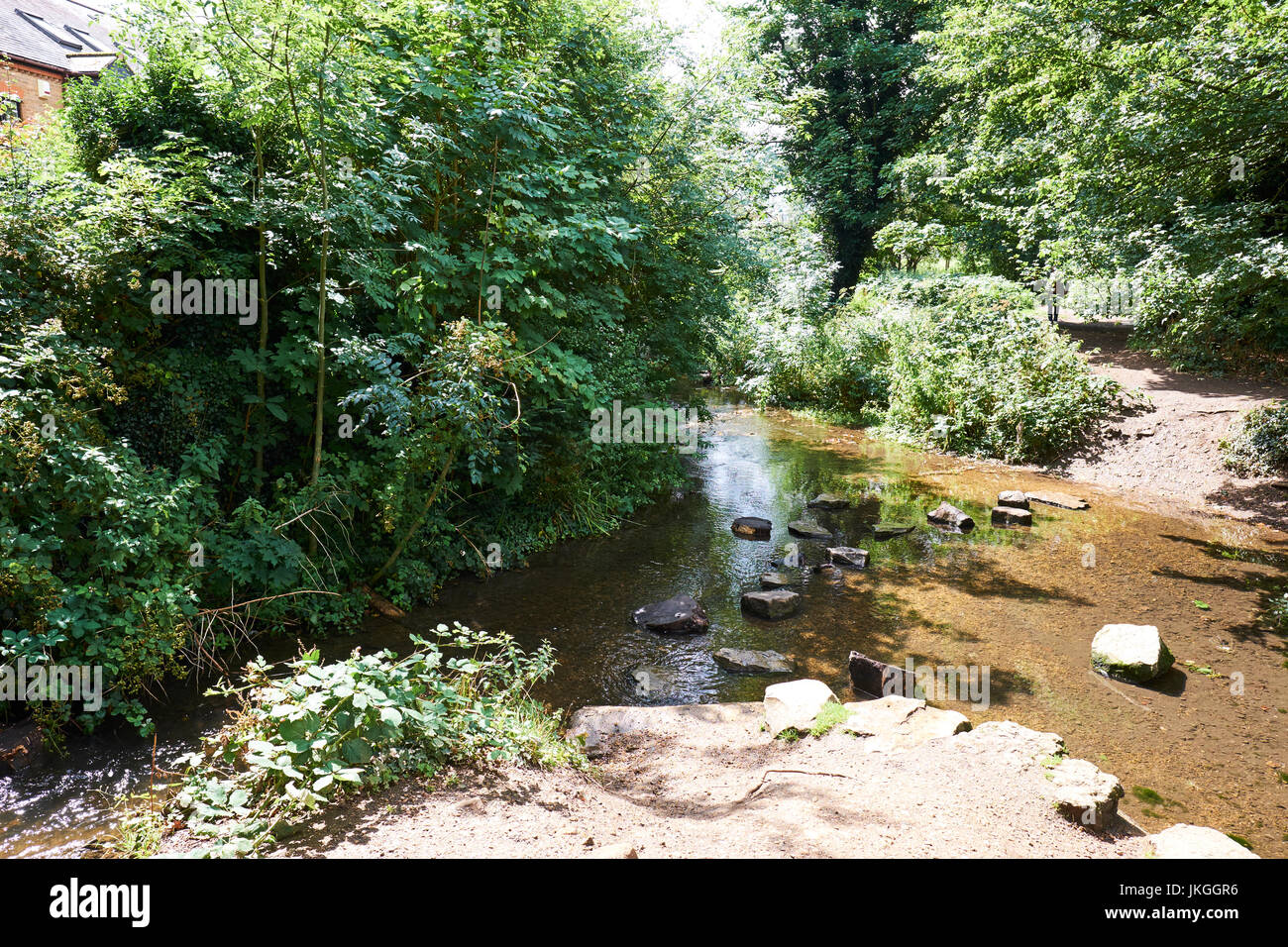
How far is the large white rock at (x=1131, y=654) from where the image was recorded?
533 cm

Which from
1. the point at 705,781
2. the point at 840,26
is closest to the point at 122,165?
the point at 705,781

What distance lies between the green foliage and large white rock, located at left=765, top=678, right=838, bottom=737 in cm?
949

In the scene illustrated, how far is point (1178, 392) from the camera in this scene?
40.2ft

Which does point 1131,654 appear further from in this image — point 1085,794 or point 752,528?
point 752,528

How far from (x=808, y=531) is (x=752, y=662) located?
12.2ft

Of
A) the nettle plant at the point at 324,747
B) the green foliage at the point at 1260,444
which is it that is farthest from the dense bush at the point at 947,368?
the nettle plant at the point at 324,747

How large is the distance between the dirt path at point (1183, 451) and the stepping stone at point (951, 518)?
3.56 metres

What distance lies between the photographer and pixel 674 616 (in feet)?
20.8

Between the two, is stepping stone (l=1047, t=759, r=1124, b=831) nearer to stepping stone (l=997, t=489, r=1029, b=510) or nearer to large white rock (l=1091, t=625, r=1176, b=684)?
large white rock (l=1091, t=625, r=1176, b=684)

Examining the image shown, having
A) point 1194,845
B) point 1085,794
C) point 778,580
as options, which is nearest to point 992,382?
point 778,580

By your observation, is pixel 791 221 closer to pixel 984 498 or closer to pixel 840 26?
pixel 840 26

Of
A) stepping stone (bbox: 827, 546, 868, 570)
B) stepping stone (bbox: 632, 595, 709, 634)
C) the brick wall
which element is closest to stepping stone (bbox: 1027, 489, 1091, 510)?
stepping stone (bbox: 827, 546, 868, 570)
